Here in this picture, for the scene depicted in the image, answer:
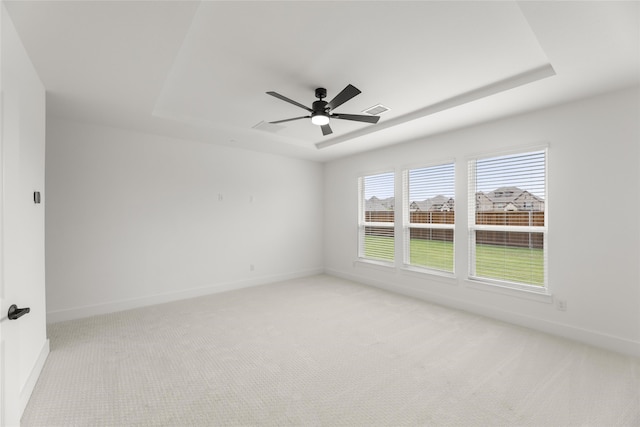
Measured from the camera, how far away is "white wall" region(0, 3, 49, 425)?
4.51 feet

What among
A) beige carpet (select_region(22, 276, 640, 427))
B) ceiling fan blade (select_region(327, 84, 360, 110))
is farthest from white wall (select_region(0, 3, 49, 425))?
ceiling fan blade (select_region(327, 84, 360, 110))

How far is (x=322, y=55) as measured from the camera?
92.5 inches

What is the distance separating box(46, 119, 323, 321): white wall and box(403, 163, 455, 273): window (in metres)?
2.39

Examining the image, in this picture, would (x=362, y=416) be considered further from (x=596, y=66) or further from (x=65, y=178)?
(x=65, y=178)

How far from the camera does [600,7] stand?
1746mm

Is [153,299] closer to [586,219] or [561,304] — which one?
[561,304]

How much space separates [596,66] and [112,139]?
559cm

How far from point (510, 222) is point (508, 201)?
278 mm

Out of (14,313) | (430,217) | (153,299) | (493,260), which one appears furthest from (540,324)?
(153,299)

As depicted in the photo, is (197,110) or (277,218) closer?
(197,110)

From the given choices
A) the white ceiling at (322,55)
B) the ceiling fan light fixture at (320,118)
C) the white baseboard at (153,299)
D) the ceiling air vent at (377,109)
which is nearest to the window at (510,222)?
the white ceiling at (322,55)

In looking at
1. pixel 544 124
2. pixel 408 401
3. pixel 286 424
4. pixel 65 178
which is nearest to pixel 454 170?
pixel 544 124

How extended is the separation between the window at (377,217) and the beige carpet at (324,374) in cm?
177

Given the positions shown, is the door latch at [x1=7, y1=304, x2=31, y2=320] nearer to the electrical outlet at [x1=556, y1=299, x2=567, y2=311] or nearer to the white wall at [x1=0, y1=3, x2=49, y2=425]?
the white wall at [x1=0, y1=3, x2=49, y2=425]
